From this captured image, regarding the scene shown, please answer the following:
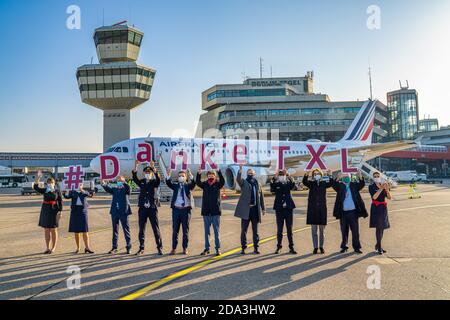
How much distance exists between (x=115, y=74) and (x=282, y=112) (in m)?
33.9

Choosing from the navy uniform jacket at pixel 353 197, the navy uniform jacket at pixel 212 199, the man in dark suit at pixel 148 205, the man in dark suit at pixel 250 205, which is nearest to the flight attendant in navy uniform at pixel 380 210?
the navy uniform jacket at pixel 353 197

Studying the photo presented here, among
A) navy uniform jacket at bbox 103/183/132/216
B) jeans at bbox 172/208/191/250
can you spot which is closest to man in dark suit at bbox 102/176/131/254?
navy uniform jacket at bbox 103/183/132/216

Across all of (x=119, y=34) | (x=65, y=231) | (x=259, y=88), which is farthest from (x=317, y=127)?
(x=65, y=231)

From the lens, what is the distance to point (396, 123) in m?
119

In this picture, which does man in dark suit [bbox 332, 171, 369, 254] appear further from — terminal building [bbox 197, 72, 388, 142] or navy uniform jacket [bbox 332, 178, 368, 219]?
terminal building [bbox 197, 72, 388, 142]

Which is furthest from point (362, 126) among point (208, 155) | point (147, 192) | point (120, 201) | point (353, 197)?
point (120, 201)

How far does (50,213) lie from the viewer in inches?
340

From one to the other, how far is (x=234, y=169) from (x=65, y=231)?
41.0 ft

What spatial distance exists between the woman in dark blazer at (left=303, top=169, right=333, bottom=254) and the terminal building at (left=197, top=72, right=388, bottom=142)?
6283 cm

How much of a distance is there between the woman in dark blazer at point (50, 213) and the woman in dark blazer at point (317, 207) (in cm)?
610

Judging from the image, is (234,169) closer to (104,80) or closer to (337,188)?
(337,188)

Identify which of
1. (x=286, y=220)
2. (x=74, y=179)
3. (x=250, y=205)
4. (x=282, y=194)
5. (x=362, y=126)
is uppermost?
(x=362, y=126)

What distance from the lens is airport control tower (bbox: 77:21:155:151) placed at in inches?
2559

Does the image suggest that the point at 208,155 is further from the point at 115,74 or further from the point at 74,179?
the point at 115,74
